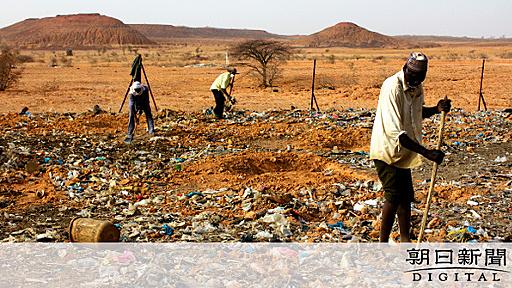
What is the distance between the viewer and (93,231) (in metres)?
4.73

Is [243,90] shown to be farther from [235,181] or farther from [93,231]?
[93,231]

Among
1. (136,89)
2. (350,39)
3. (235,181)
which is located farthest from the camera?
(350,39)

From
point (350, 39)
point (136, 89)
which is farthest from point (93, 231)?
point (350, 39)

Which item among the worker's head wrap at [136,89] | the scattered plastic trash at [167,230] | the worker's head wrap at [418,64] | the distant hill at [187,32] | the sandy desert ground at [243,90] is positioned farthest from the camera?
the distant hill at [187,32]

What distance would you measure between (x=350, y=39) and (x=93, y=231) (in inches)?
4335

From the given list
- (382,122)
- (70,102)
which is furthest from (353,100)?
(382,122)

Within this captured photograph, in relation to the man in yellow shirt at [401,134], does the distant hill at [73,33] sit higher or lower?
Answer: higher

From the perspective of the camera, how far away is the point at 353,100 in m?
16.9

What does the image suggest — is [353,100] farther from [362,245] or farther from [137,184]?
[362,245]

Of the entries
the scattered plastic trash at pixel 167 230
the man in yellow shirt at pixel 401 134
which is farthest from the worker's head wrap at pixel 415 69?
the scattered plastic trash at pixel 167 230

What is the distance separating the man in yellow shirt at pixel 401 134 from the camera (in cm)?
387

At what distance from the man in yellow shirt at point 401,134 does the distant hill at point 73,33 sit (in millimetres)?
86428

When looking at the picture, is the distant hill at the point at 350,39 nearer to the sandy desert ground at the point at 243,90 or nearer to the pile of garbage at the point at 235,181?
the sandy desert ground at the point at 243,90

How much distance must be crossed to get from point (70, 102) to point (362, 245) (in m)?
13.4
